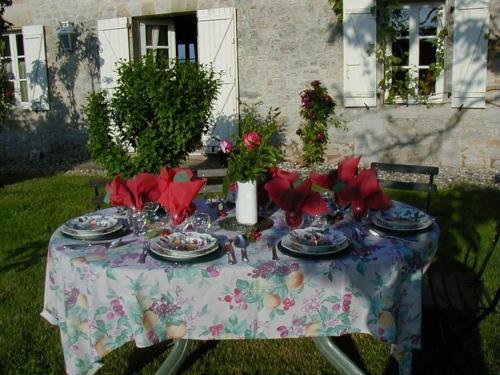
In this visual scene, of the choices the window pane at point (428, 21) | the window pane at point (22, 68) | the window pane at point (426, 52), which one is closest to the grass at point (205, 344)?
the window pane at point (426, 52)

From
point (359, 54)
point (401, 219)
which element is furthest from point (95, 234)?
point (359, 54)

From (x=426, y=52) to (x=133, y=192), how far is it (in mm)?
5655

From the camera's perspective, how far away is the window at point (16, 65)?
914 centimetres

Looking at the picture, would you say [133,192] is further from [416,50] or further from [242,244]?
[416,50]

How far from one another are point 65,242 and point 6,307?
150 cm

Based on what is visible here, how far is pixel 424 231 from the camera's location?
2119mm

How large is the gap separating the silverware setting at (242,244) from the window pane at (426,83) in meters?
5.31

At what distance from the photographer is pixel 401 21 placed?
6.77 m

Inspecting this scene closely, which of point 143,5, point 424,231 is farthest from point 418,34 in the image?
point 424,231

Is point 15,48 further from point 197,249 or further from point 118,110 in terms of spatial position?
point 197,249

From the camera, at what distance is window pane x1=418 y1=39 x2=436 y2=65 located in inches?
267

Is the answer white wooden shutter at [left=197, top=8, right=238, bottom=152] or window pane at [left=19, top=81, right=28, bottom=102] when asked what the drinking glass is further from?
window pane at [left=19, top=81, right=28, bottom=102]

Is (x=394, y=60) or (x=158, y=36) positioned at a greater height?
(x=158, y=36)

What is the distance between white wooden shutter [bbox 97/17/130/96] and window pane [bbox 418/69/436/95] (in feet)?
13.4
